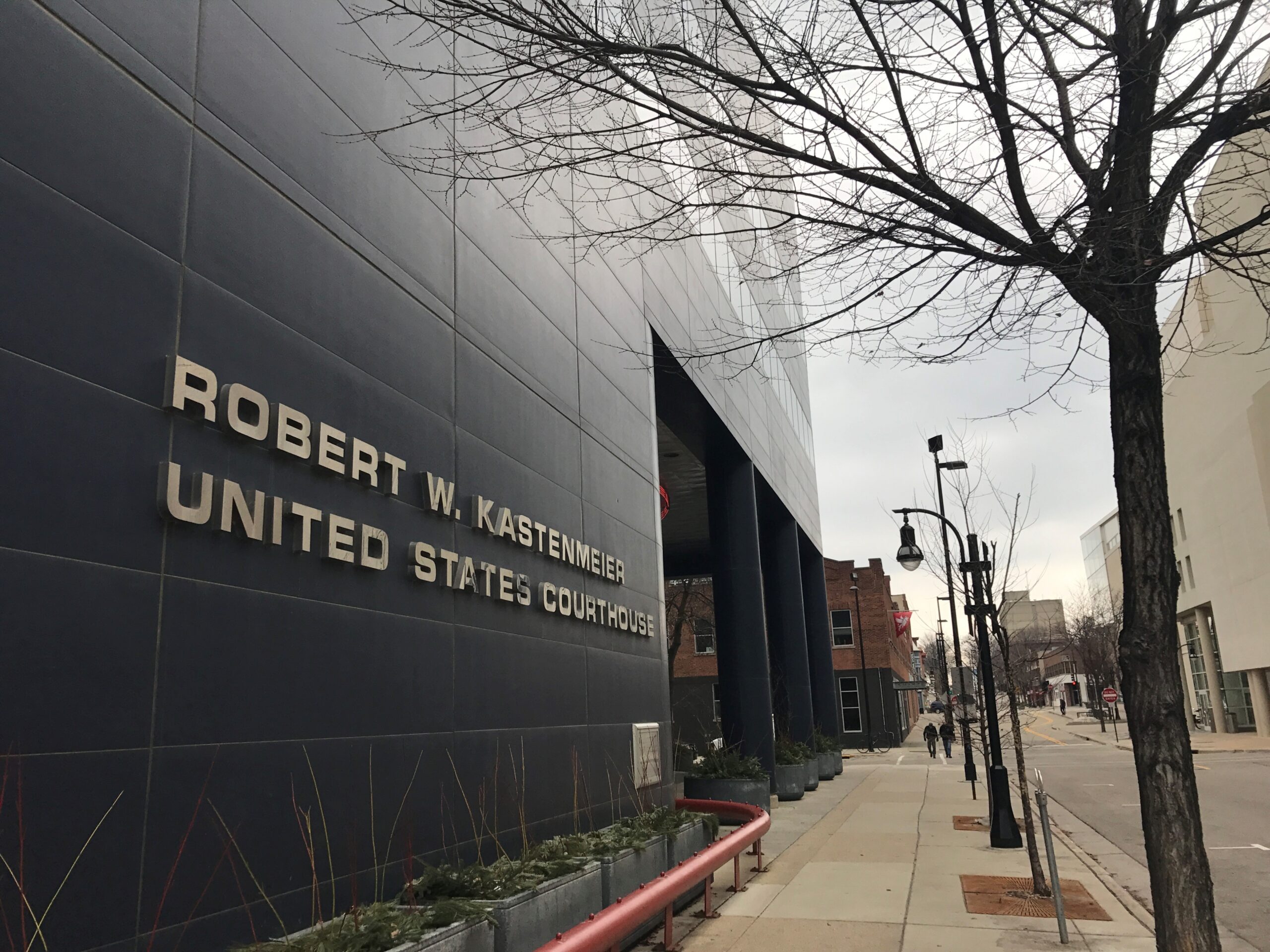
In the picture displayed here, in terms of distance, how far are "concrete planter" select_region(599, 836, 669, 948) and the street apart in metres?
5.51

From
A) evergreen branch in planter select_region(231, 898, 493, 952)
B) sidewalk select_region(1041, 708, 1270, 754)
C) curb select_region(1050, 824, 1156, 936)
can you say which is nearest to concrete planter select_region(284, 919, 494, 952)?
evergreen branch in planter select_region(231, 898, 493, 952)

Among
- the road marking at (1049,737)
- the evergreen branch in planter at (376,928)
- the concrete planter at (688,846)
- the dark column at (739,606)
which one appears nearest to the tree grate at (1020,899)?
the concrete planter at (688,846)

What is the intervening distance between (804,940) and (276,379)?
681 cm

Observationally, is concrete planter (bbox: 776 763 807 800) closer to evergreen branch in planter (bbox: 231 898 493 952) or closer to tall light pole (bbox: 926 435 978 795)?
tall light pole (bbox: 926 435 978 795)

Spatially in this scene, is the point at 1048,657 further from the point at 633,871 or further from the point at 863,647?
the point at 633,871

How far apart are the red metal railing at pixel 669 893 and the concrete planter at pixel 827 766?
15.5 meters

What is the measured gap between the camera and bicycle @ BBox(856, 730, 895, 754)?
4800 centimetres

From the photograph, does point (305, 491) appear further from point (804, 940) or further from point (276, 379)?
point (804, 940)

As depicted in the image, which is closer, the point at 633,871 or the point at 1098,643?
the point at 633,871

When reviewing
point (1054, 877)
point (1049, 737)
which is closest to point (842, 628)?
point (1049, 737)

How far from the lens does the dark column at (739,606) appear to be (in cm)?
2188

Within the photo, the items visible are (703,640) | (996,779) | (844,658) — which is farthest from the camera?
(844,658)

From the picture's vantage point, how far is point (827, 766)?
1134 inches

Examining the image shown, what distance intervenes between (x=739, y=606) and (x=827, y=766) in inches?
362
